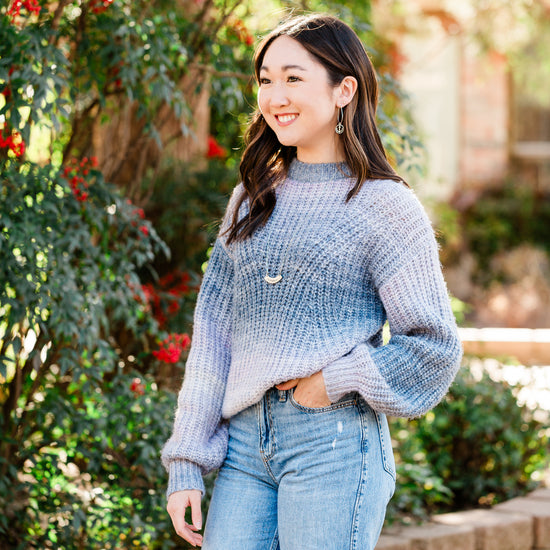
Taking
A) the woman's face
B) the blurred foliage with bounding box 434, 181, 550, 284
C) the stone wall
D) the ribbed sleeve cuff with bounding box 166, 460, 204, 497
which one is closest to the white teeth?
the woman's face

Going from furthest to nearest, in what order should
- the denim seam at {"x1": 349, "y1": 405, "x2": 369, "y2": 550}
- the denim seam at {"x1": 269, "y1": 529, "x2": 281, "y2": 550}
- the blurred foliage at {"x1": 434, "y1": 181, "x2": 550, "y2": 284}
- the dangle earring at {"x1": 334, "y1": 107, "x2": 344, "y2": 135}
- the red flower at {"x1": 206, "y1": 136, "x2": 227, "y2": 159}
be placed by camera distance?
the blurred foliage at {"x1": 434, "y1": 181, "x2": 550, "y2": 284}, the red flower at {"x1": 206, "y1": 136, "x2": 227, "y2": 159}, the dangle earring at {"x1": 334, "y1": 107, "x2": 344, "y2": 135}, the denim seam at {"x1": 269, "y1": 529, "x2": 281, "y2": 550}, the denim seam at {"x1": 349, "y1": 405, "x2": 369, "y2": 550}

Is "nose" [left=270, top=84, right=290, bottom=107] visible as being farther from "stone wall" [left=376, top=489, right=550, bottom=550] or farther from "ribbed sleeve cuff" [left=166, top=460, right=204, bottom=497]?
"stone wall" [left=376, top=489, right=550, bottom=550]

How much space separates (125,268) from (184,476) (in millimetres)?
1183

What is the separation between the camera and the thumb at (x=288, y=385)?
6.51ft

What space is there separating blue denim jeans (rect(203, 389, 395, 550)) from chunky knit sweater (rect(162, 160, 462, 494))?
64 mm

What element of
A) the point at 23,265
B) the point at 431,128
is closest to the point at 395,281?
the point at 23,265

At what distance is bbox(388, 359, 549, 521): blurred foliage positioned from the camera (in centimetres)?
416

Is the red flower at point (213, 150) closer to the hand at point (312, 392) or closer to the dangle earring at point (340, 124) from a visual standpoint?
the dangle earring at point (340, 124)

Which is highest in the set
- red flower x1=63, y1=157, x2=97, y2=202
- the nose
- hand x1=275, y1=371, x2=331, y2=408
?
the nose

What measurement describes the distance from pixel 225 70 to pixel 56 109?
119cm

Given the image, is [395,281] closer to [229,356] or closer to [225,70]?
[229,356]

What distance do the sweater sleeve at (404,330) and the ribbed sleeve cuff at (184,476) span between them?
41 cm

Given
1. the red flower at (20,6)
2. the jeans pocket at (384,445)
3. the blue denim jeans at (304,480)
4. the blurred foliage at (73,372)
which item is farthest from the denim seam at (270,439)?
the red flower at (20,6)

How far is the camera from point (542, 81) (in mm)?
10445
